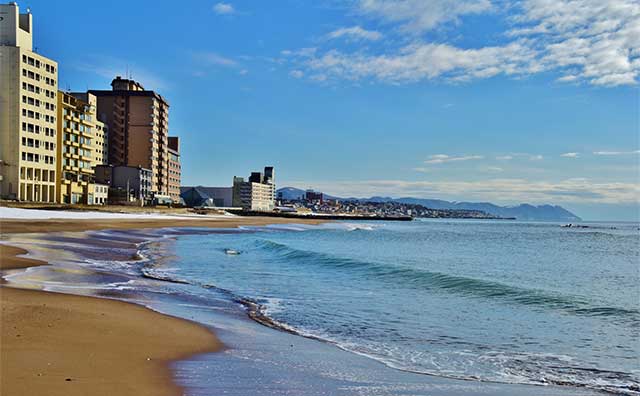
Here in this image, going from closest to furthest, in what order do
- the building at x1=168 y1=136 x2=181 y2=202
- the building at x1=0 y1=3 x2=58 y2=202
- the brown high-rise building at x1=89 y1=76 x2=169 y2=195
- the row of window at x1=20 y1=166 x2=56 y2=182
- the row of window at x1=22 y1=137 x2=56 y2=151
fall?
the building at x1=0 y1=3 x2=58 y2=202 < the row of window at x1=20 y1=166 x2=56 y2=182 < the row of window at x1=22 y1=137 x2=56 y2=151 < the brown high-rise building at x1=89 y1=76 x2=169 y2=195 < the building at x1=168 y1=136 x2=181 y2=202

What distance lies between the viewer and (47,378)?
557cm

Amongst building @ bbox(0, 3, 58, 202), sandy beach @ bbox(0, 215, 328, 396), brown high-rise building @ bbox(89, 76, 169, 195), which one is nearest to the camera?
sandy beach @ bbox(0, 215, 328, 396)

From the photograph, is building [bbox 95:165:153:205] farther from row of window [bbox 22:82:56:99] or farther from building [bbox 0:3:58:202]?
row of window [bbox 22:82:56:99]

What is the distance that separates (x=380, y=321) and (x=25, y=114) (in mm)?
71723

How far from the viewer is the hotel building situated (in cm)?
7800

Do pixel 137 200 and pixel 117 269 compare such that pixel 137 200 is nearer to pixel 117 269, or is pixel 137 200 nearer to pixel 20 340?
pixel 117 269

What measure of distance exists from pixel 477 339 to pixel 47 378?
24.2 feet

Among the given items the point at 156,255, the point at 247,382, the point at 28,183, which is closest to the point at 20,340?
the point at 247,382

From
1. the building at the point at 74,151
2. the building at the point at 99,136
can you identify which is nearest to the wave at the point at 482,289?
the building at the point at 74,151

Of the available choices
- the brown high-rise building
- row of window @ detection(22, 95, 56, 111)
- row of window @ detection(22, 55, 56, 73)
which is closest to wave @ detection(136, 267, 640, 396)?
row of window @ detection(22, 95, 56, 111)

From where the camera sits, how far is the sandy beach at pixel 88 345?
5562 millimetres

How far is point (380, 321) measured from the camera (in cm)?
1137

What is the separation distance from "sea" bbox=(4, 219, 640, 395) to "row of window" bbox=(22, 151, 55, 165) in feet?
173

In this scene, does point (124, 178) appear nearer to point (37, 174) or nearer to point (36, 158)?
point (37, 174)
